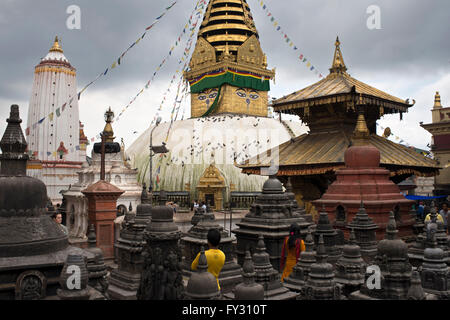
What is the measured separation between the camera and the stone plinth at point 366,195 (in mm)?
10734

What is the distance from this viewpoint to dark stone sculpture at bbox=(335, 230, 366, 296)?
281 inches

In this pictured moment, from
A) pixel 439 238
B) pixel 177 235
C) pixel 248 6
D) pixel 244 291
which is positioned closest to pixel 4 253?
pixel 177 235

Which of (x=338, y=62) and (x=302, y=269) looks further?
(x=338, y=62)

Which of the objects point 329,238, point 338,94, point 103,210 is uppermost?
point 338,94

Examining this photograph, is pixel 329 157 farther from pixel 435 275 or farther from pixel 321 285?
pixel 321 285

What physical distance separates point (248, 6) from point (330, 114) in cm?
2511

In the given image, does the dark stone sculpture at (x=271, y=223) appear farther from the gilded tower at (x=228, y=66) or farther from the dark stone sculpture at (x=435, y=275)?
the gilded tower at (x=228, y=66)

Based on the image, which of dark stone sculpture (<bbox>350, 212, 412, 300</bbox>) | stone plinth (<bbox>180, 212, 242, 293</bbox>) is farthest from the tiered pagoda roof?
dark stone sculpture (<bbox>350, 212, 412, 300</bbox>)

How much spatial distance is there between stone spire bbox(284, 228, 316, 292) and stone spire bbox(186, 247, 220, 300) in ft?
10.5

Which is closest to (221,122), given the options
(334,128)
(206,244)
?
(334,128)

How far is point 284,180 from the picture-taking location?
51.1 feet

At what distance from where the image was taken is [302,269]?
7.29m

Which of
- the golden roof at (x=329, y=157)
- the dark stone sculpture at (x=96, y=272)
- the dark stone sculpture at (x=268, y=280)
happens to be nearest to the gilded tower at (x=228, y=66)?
the golden roof at (x=329, y=157)

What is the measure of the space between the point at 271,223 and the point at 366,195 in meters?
3.05
